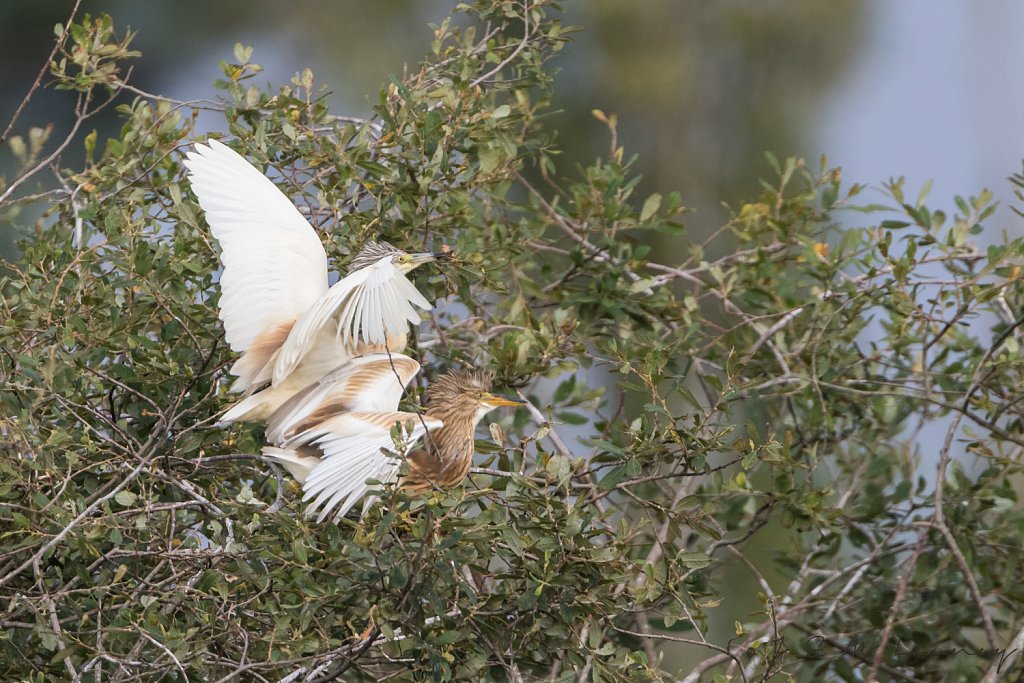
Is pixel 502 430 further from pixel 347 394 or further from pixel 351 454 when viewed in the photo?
pixel 351 454

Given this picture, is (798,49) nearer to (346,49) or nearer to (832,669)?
(346,49)

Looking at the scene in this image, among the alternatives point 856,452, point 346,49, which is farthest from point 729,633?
point 346,49

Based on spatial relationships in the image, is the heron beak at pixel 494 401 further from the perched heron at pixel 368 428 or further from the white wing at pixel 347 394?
the white wing at pixel 347 394

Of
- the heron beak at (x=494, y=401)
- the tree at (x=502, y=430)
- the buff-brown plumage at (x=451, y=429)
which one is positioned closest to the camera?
the tree at (x=502, y=430)

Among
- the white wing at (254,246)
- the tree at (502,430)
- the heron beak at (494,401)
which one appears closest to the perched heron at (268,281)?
the white wing at (254,246)

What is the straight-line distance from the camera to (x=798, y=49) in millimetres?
9953

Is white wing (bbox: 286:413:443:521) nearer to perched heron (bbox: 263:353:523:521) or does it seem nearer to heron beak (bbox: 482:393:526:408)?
perched heron (bbox: 263:353:523:521)

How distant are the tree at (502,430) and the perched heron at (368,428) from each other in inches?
3.2

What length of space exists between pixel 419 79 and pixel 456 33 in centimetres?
19

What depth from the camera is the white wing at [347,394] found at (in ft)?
9.00

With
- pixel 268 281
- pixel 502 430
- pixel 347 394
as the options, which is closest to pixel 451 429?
pixel 347 394

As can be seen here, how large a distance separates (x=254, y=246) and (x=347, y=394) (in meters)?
0.38

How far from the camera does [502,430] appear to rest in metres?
3.14

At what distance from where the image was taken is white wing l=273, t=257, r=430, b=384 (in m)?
2.50
